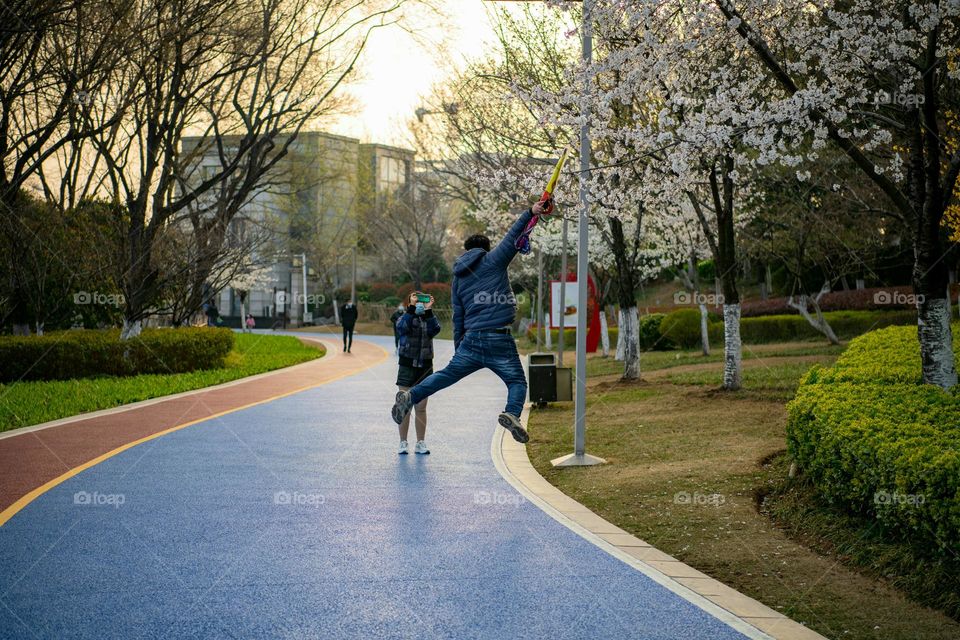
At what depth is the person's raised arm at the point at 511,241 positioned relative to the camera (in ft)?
24.5

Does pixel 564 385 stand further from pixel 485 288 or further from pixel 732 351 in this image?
pixel 485 288

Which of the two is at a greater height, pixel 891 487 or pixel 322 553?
pixel 891 487

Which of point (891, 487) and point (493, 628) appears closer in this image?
point (493, 628)

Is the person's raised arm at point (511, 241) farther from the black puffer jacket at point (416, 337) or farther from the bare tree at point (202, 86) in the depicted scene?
the bare tree at point (202, 86)

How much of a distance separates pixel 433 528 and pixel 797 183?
23.4 m

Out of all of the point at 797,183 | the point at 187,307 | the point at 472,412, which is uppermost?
the point at 797,183

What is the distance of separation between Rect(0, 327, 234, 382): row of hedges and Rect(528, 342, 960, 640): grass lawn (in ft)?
39.0

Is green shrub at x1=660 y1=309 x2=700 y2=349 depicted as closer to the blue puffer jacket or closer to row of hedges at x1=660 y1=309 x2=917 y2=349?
row of hedges at x1=660 y1=309 x2=917 y2=349

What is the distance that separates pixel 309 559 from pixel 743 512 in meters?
3.83

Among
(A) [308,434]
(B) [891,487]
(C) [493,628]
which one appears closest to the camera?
(C) [493,628]

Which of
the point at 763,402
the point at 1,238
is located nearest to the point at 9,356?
the point at 1,238

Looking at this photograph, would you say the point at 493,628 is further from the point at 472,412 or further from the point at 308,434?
the point at 472,412

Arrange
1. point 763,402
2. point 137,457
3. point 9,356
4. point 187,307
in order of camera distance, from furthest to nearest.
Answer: point 187,307 → point 9,356 → point 763,402 → point 137,457

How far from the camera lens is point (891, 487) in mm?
6285
